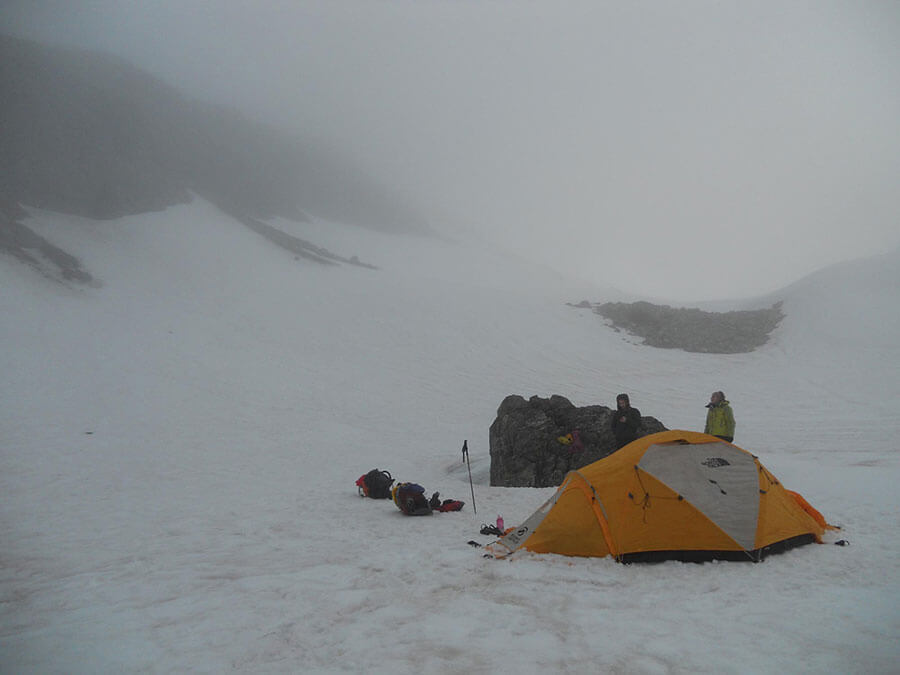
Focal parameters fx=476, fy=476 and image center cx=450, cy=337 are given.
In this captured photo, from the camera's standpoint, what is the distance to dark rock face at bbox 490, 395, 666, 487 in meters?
9.84

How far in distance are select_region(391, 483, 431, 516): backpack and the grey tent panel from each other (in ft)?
12.1

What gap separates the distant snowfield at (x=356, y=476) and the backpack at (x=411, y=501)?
197 millimetres

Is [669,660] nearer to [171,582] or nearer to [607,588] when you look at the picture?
[607,588]

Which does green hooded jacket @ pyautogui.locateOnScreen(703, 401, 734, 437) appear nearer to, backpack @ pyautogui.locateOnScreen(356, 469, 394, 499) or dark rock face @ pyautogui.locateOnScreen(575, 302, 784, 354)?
backpack @ pyautogui.locateOnScreen(356, 469, 394, 499)

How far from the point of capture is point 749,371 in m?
22.0

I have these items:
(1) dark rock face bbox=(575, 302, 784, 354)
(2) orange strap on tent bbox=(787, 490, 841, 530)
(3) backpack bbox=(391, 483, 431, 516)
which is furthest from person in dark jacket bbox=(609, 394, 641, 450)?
(1) dark rock face bbox=(575, 302, 784, 354)

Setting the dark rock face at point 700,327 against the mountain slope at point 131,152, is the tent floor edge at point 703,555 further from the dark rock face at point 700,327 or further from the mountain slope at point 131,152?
the mountain slope at point 131,152

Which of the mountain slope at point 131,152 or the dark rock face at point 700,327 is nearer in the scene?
the dark rock face at point 700,327

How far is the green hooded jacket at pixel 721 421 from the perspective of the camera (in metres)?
8.16

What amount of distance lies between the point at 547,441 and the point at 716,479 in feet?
15.5

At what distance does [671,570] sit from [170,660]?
14.8 feet

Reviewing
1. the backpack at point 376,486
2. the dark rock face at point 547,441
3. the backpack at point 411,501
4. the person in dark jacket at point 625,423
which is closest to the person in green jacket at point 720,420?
the person in dark jacket at point 625,423

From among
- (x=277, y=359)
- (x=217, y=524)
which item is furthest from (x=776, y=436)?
(x=277, y=359)

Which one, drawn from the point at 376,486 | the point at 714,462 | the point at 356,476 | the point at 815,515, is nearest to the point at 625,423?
the point at 714,462
